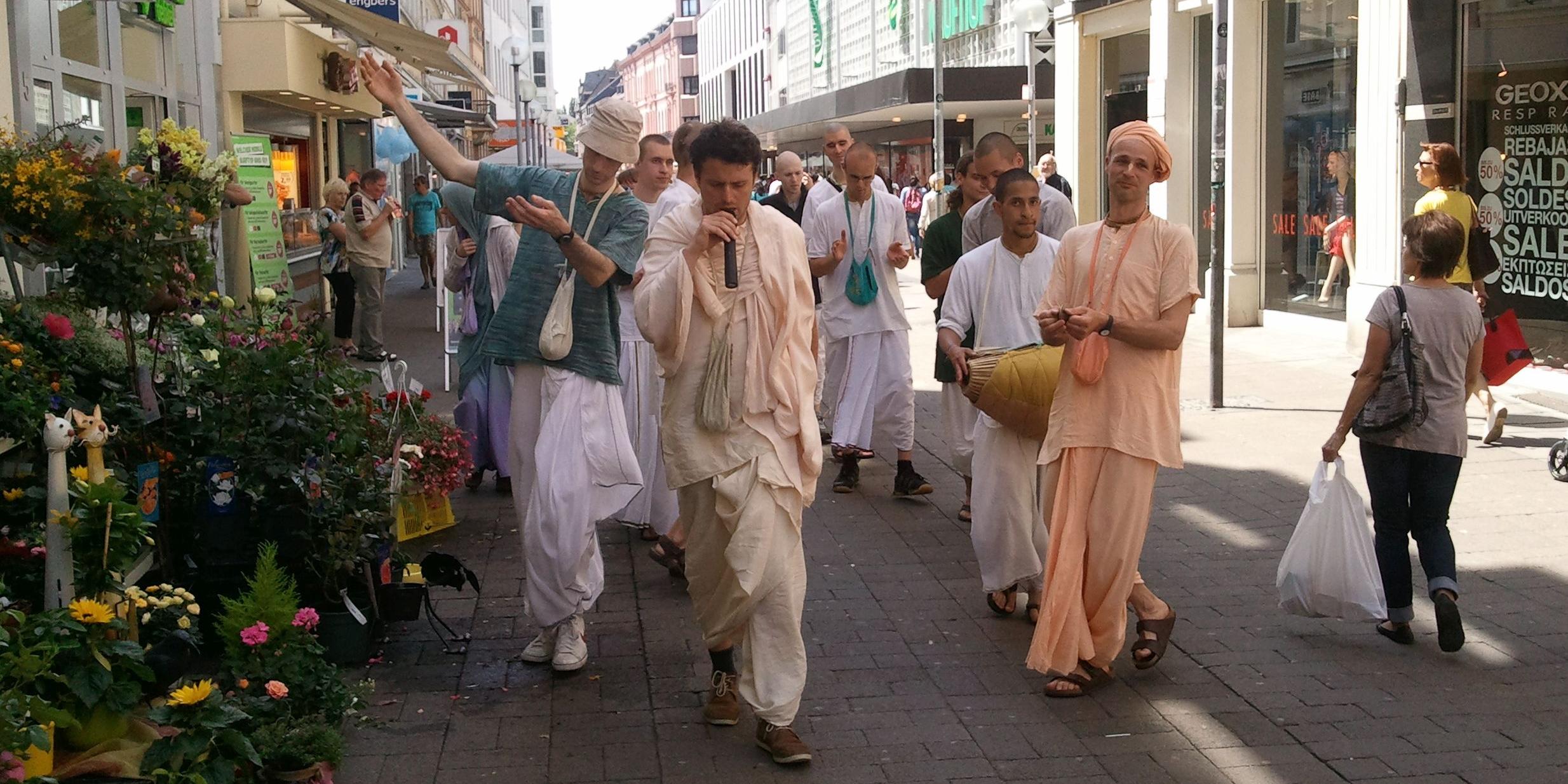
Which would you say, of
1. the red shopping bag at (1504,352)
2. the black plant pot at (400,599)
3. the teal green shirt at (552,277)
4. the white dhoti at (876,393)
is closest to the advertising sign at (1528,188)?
the red shopping bag at (1504,352)

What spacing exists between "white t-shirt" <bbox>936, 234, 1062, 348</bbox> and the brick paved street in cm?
112

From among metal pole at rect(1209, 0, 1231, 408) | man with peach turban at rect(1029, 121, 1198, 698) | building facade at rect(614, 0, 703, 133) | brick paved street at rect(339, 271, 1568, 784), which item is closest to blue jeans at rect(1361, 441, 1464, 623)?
brick paved street at rect(339, 271, 1568, 784)

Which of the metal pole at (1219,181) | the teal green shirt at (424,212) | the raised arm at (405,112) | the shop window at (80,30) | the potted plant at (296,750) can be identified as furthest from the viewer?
the teal green shirt at (424,212)

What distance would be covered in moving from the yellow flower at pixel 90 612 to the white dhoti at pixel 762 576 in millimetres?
1672

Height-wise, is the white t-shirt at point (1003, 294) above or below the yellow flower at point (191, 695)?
above

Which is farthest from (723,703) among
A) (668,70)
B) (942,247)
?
(668,70)

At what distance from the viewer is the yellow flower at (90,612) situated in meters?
3.96

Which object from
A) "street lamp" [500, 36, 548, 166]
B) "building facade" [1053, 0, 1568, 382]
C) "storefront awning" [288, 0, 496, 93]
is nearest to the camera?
"building facade" [1053, 0, 1568, 382]

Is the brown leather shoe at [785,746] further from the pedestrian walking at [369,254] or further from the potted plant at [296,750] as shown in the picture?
the pedestrian walking at [369,254]

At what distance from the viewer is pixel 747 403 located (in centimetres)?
475

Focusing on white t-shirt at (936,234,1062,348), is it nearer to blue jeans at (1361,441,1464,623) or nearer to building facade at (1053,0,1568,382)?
blue jeans at (1361,441,1464,623)

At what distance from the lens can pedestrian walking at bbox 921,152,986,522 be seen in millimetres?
7527

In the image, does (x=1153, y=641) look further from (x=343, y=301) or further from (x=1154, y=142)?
(x=343, y=301)

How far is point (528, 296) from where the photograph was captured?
572cm
